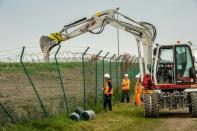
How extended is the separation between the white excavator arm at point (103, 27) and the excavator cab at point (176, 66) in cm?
137

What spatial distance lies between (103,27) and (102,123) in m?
8.34

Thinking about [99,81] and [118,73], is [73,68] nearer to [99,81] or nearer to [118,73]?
[118,73]

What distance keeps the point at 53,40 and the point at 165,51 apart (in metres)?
7.21

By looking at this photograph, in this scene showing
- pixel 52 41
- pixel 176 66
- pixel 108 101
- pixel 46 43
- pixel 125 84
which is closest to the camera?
pixel 176 66

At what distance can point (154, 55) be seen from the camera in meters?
22.0

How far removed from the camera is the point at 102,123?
18.9m

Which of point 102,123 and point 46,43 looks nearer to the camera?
point 102,123

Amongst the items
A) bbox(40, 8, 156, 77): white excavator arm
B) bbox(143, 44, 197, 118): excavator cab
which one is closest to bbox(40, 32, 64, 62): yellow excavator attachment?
bbox(40, 8, 156, 77): white excavator arm

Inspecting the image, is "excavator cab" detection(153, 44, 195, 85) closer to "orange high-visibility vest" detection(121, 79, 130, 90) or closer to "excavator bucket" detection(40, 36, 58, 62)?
"orange high-visibility vest" detection(121, 79, 130, 90)

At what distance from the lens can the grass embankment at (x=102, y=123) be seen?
628 inches

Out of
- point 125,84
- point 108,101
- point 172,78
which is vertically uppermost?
point 172,78

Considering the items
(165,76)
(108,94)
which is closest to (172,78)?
(165,76)

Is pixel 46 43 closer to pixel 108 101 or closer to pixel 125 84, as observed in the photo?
pixel 125 84

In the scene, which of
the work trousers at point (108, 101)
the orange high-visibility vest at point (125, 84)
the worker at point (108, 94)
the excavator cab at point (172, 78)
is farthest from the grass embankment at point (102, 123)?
the orange high-visibility vest at point (125, 84)
